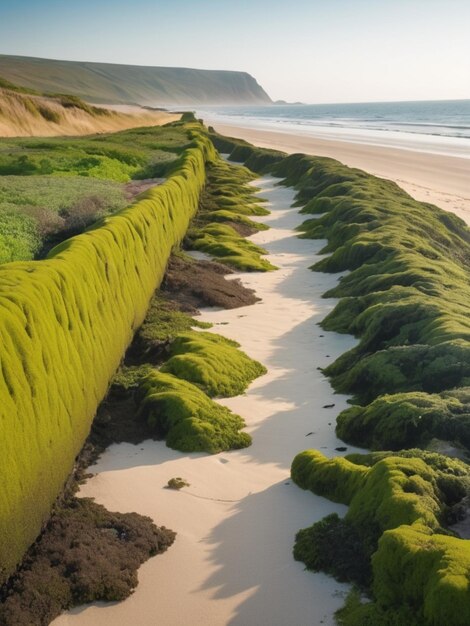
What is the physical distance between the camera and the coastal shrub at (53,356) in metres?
5.70

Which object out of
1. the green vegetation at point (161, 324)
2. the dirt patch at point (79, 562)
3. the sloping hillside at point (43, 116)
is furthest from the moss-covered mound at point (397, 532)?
the sloping hillside at point (43, 116)

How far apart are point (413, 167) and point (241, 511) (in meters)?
40.7

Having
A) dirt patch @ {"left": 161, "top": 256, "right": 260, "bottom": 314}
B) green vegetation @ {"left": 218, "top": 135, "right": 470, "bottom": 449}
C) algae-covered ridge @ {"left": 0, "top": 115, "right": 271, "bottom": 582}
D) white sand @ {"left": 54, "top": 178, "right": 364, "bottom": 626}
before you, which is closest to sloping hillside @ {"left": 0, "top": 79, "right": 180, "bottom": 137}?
green vegetation @ {"left": 218, "top": 135, "right": 470, "bottom": 449}

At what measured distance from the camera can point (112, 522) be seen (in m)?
6.62

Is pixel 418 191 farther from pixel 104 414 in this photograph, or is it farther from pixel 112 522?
pixel 112 522

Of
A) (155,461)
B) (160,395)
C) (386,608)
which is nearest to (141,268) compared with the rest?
(160,395)

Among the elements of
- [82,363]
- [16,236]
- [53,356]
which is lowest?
[82,363]

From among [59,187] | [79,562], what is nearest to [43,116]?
[59,187]

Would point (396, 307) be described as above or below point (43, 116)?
below

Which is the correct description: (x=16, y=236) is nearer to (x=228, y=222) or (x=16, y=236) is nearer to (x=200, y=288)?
(x=200, y=288)

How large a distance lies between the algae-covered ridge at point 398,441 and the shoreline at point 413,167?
44.0ft

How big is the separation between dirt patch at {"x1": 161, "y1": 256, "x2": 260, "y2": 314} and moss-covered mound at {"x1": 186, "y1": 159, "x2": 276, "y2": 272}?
5.18ft

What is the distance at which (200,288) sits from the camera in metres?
15.4

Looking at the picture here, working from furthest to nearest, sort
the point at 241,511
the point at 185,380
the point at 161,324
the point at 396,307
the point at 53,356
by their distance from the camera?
the point at 161,324 < the point at 396,307 < the point at 185,380 < the point at 241,511 < the point at 53,356
